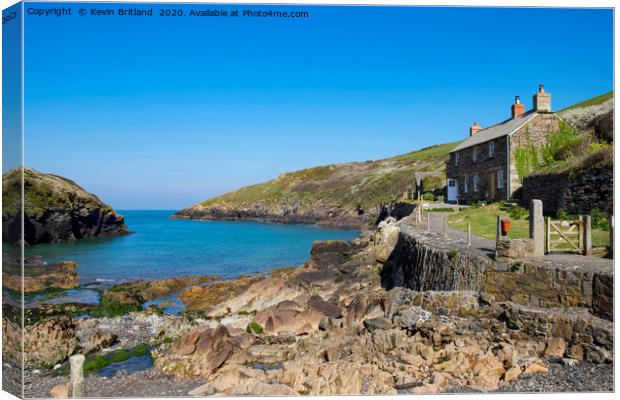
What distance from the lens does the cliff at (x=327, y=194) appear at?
7819 centimetres

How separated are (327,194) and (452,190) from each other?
5499cm

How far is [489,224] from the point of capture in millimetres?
21984

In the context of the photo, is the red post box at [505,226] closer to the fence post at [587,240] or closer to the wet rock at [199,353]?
the fence post at [587,240]

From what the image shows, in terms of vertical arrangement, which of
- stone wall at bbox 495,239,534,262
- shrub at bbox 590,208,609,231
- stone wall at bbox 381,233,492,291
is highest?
shrub at bbox 590,208,609,231

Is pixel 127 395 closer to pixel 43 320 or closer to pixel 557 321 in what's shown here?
pixel 43 320

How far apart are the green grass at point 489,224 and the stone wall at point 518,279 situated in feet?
7.76

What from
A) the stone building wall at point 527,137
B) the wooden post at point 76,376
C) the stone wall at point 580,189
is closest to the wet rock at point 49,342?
the wooden post at point 76,376

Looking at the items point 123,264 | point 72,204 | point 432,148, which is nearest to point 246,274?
point 123,264

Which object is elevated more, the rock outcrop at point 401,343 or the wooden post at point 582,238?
the wooden post at point 582,238

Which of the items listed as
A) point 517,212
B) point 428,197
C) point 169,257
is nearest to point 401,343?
point 517,212

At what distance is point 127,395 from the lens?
32.3 ft

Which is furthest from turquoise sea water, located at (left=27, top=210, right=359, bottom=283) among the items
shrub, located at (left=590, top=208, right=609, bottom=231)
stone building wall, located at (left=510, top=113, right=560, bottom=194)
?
shrub, located at (left=590, top=208, right=609, bottom=231)

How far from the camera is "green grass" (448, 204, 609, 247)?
572 inches

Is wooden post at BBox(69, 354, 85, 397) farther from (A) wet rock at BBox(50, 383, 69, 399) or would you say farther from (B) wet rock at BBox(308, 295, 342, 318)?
(B) wet rock at BBox(308, 295, 342, 318)
